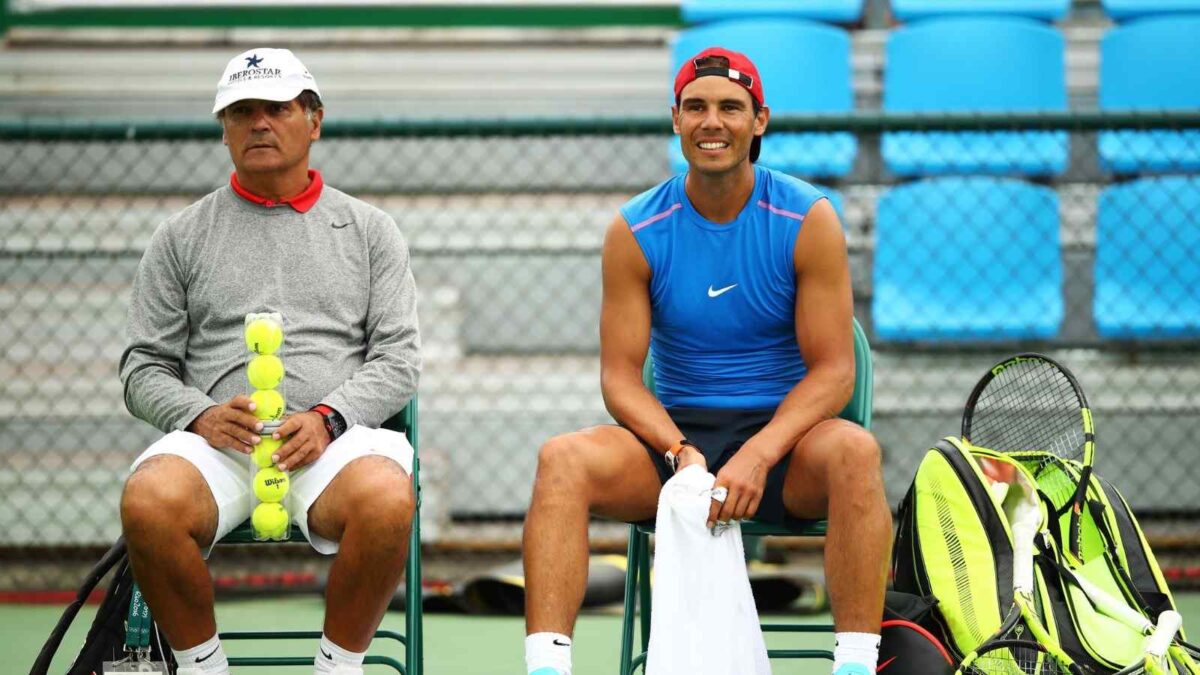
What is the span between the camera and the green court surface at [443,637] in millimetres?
3656

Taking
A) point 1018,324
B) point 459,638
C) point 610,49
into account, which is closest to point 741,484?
point 459,638

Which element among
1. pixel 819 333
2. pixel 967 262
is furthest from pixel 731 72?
pixel 967 262

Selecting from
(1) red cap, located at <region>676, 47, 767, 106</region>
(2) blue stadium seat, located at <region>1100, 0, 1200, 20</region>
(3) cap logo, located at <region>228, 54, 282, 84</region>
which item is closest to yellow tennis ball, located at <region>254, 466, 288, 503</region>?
(3) cap logo, located at <region>228, 54, 282, 84</region>

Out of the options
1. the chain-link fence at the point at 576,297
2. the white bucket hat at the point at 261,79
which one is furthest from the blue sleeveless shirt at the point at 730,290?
the chain-link fence at the point at 576,297

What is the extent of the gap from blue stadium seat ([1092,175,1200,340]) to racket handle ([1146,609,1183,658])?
8.52 feet

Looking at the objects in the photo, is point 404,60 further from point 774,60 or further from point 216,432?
point 216,432

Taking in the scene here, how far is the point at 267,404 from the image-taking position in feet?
8.89

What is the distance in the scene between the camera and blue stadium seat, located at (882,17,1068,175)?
5.32 m

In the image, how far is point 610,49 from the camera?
5969mm

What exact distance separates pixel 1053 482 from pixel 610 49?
11.6ft

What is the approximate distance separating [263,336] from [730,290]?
36.9 inches

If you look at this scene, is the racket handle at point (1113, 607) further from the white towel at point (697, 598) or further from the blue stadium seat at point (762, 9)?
the blue stadium seat at point (762, 9)

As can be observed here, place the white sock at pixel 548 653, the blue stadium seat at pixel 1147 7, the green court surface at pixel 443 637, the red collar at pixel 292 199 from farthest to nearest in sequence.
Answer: the blue stadium seat at pixel 1147 7 < the green court surface at pixel 443 637 < the red collar at pixel 292 199 < the white sock at pixel 548 653

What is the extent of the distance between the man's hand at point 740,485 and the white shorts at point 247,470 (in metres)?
0.63
